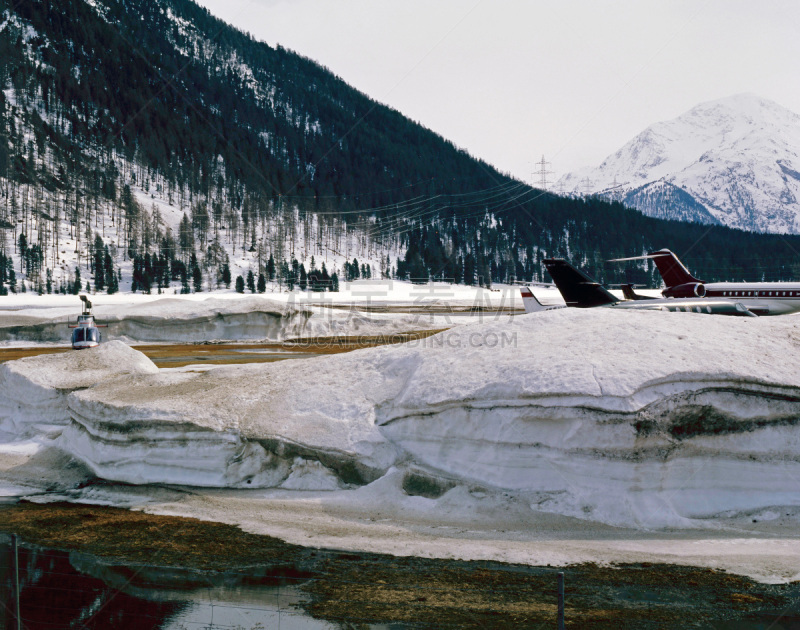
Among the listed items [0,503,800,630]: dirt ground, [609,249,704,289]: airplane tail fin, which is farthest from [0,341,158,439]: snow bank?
[609,249,704,289]: airplane tail fin

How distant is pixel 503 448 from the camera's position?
1388cm

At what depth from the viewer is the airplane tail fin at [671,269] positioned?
52125 mm

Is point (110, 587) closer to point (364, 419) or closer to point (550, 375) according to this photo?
point (364, 419)

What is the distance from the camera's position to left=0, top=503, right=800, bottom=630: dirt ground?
29.1 ft

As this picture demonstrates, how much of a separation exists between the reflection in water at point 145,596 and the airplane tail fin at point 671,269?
4773 cm

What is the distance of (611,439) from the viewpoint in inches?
514

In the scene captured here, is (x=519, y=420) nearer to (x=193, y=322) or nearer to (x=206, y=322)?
(x=206, y=322)

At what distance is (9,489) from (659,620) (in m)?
14.1

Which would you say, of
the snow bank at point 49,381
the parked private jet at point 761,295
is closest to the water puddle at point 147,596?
the snow bank at point 49,381

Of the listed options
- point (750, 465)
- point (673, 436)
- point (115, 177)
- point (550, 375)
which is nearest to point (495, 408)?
point (550, 375)

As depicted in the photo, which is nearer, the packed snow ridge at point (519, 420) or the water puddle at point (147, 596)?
A: the water puddle at point (147, 596)

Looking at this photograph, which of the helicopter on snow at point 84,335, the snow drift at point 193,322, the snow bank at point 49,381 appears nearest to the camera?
the snow bank at point 49,381

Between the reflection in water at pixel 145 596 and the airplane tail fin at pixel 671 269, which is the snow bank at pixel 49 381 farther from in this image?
the airplane tail fin at pixel 671 269

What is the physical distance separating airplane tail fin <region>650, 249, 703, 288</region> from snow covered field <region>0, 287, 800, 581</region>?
36216mm
